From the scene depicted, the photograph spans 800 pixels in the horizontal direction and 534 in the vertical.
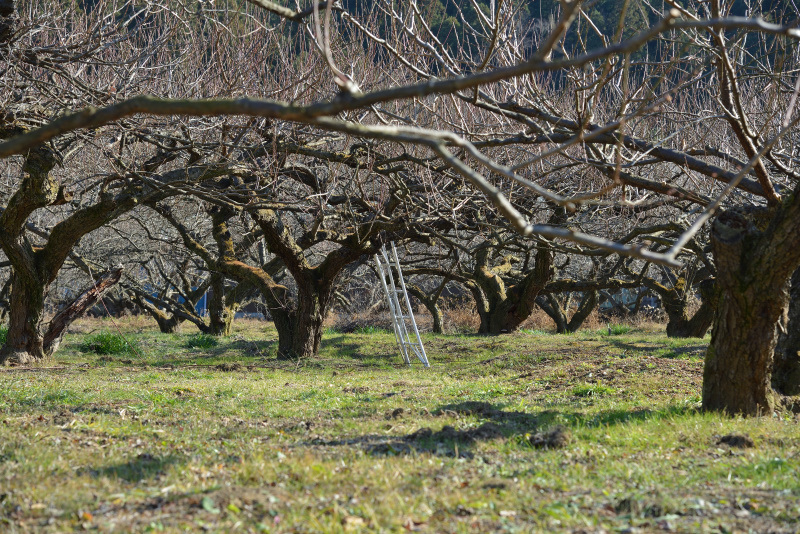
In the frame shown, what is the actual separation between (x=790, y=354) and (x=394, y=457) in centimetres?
399

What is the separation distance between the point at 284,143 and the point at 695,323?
33.6ft

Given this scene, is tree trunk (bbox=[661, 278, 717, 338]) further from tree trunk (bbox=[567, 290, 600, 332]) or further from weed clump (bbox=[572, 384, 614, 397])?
weed clump (bbox=[572, 384, 614, 397])

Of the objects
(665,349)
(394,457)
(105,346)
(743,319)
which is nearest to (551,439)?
(394,457)

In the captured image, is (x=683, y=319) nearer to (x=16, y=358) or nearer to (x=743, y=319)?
(x=743, y=319)

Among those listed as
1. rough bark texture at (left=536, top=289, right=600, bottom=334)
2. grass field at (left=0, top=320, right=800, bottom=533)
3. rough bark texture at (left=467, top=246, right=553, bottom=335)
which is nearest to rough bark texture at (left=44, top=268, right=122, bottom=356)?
grass field at (left=0, top=320, right=800, bottom=533)

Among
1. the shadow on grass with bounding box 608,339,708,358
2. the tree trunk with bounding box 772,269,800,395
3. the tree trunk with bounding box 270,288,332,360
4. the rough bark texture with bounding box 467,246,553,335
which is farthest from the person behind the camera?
the rough bark texture with bounding box 467,246,553,335

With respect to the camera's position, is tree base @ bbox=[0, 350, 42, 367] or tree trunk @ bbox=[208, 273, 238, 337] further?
tree trunk @ bbox=[208, 273, 238, 337]

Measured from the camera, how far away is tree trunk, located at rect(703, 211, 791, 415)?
4.99m

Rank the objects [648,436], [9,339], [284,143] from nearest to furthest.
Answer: [648,436] → [284,143] → [9,339]

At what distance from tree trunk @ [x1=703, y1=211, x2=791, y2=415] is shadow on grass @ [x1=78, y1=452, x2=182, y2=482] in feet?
13.5

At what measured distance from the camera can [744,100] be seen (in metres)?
11.3

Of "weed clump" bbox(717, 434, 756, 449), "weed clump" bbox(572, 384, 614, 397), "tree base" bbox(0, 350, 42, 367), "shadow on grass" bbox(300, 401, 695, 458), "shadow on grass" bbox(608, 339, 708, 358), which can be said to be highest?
"shadow on grass" bbox(608, 339, 708, 358)

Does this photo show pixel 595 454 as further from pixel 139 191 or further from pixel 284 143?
pixel 139 191

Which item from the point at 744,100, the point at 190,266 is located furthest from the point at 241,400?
the point at 190,266
